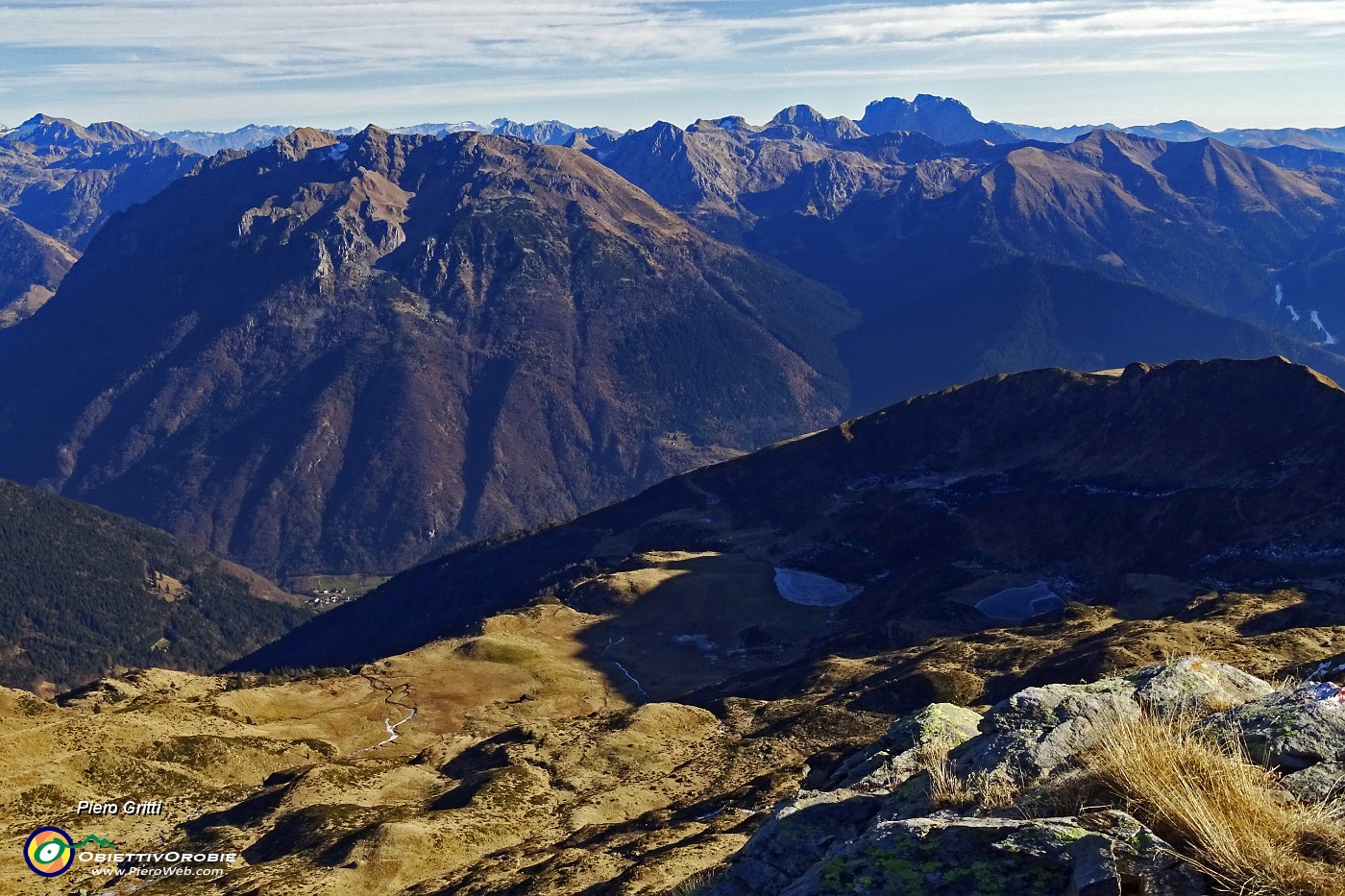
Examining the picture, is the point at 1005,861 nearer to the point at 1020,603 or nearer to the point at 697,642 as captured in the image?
the point at 1020,603

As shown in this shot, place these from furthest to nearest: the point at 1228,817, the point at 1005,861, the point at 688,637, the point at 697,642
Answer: the point at 688,637 < the point at 697,642 < the point at 1005,861 < the point at 1228,817

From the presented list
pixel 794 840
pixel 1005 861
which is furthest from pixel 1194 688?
pixel 1005 861

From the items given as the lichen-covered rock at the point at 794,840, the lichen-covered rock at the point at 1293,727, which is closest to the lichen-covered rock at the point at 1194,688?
the lichen-covered rock at the point at 1293,727

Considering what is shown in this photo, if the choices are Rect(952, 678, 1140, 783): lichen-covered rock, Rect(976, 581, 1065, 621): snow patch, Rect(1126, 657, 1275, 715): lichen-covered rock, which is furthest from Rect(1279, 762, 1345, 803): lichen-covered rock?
Rect(976, 581, 1065, 621): snow patch

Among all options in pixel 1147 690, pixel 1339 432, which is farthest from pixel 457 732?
pixel 1339 432

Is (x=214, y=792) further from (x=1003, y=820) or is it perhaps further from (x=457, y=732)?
(x=1003, y=820)
